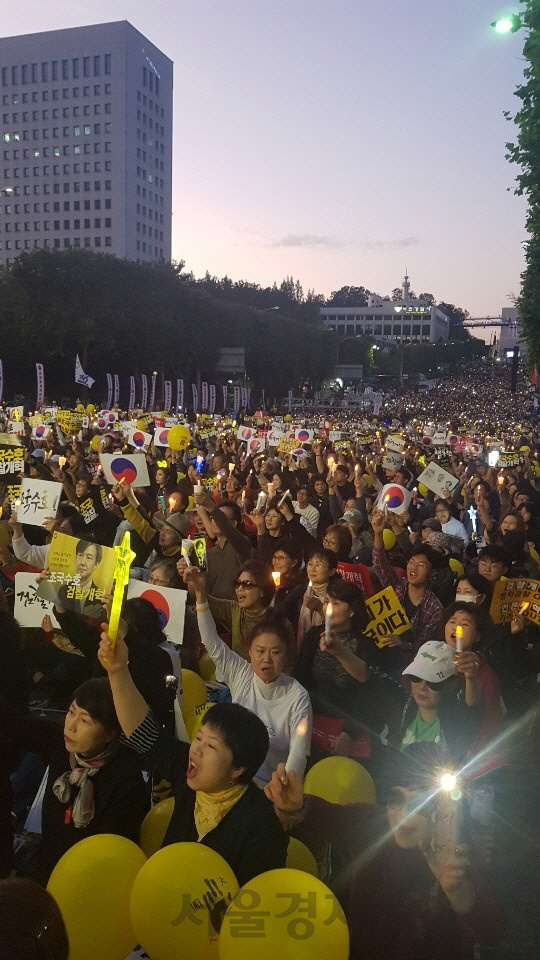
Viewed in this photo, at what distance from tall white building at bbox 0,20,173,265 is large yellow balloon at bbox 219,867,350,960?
107 m

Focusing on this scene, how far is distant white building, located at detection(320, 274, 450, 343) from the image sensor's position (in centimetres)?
16112

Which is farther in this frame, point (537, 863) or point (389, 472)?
point (389, 472)

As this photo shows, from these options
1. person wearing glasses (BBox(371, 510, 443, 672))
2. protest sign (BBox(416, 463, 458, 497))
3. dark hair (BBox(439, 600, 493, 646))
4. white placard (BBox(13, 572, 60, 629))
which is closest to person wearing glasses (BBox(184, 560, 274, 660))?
person wearing glasses (BBox(371, 510, 443, 672))

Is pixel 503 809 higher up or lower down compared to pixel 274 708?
lower down

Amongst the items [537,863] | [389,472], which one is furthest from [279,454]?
[537,863]

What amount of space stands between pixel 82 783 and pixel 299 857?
34.8 inches

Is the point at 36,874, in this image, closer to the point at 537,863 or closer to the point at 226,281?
the point at 537,863

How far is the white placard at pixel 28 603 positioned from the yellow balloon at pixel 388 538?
3510 millimetres

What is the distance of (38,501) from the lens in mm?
6754

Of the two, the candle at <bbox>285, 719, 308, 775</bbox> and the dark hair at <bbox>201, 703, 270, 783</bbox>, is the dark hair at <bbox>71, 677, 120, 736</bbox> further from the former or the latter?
the candle at <bbox>285, 719, 308, 775</bbox>

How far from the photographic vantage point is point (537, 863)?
13.6ft

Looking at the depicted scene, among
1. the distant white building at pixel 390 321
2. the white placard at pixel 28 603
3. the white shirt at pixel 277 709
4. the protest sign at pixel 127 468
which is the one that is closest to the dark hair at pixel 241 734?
the white shirt at pixel 277 709

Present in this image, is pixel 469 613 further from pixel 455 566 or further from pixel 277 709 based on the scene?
pixel 455 566

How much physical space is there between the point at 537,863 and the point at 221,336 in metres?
61.6
